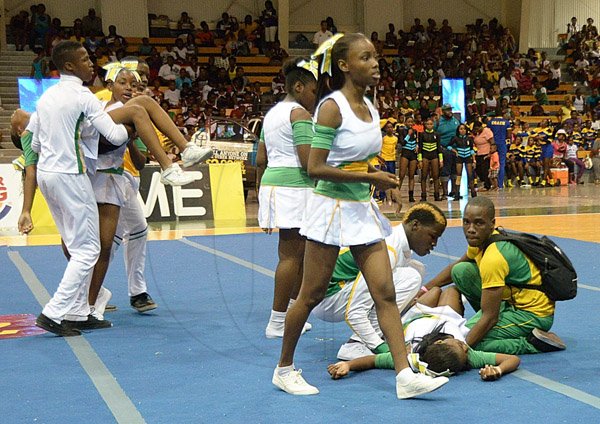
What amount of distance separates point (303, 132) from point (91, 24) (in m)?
24.3

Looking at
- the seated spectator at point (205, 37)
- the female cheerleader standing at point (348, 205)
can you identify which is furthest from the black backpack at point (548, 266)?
the seated spectator at point (205, 37)

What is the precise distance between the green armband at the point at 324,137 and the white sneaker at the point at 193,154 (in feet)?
5.02

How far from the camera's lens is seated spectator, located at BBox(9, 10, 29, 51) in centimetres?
2719

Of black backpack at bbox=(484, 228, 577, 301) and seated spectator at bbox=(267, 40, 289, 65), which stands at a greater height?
seated spectator at bbox=(267, 40, 289, 65)

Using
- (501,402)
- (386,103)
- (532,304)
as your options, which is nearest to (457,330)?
(532,304)

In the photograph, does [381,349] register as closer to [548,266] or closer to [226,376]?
[226,376]

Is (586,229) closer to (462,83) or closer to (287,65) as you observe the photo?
(287,65)

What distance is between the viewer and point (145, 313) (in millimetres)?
7289

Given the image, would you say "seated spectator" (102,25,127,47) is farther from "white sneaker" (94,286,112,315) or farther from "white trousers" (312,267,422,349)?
"white trousers" (312,267,422,349)

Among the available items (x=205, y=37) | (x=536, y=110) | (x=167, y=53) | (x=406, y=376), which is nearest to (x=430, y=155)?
(x=167, y=53)

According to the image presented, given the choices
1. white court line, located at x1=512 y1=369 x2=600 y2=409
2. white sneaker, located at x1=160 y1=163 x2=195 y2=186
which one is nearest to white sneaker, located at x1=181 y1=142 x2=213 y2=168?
white sneaker, located at x1=160 y1=163 x2=195 y2=186

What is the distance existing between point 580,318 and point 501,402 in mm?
2320

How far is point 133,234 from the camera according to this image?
724 cm

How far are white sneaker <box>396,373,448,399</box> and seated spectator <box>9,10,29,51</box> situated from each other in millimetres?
24983
